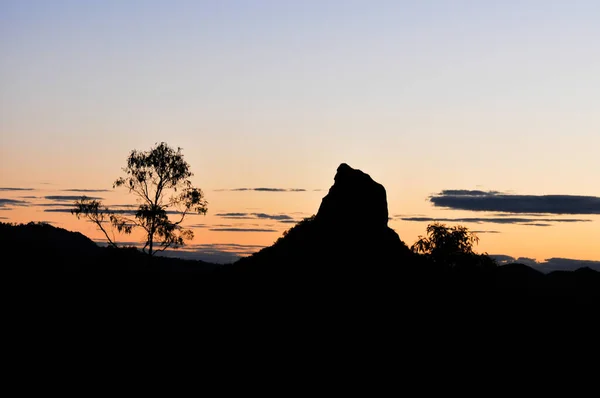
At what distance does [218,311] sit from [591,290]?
131 metres

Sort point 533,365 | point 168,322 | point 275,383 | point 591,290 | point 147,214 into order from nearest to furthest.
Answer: point 275,383 → point 533,365 → point 168,322 → point 147,214 → point 591,290

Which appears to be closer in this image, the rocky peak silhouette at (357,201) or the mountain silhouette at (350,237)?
the mountain silhouette at (350,237)

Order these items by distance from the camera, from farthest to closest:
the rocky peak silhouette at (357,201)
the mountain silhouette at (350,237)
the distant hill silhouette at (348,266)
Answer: the rocky peak silhouette at (357,201) < the mountain silhouette at (350,237) < the distant hill silhouette at (348,266)

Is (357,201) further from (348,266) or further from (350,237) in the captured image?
(348,266)

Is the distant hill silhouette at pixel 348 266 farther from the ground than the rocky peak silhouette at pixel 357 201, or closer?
closer

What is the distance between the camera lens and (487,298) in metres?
97.2

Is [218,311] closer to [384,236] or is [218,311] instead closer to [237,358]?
[237,358]

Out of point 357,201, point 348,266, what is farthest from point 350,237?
point 357,201

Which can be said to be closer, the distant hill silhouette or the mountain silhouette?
→ the distant hill silhouette

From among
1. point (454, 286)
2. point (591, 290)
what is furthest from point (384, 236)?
point (591, 290)

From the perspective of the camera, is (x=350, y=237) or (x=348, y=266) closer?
(x=348, y=266)

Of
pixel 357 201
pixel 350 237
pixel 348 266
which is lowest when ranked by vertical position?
pixel 348 266

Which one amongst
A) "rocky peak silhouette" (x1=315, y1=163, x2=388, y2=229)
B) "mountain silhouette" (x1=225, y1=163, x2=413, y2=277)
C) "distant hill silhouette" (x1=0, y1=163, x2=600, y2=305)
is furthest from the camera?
"rocky peak silhouette" (x1=315, y1=163, x2=388, y2=229)

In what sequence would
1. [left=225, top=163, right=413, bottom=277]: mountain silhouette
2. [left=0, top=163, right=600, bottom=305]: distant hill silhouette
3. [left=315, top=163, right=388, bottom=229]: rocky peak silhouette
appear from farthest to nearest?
[left=315, top=163, right=388, bottom=229]: rocky peak silhouette < [left=225, top=163, right=413, bottom=277]: mountain silhouette < [left=0, top=163, right=600, bottom=305]: distant hill silhouette
